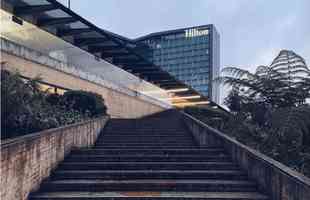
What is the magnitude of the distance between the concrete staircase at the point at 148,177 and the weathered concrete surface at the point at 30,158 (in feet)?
0.74

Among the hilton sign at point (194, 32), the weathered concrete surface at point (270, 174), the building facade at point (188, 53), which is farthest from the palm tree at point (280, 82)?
the hilton sign at point (194, 32)

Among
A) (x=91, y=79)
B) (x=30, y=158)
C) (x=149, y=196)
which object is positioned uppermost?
(x=91, y=79)

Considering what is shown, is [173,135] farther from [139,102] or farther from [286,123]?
[139,102]

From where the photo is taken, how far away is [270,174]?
5023 mm

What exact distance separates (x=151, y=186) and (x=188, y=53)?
9792cm

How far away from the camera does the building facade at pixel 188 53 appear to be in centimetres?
9838

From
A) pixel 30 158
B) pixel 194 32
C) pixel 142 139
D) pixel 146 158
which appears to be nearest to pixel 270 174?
pixel 146 158

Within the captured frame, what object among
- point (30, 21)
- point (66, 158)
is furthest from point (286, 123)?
point (30, 21)

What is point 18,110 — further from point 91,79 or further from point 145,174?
point 91,79

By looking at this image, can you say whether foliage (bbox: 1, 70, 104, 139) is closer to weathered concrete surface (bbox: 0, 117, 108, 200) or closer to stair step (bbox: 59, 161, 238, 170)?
weathered concrete surface (bbox: 0, 117, 108, 200)

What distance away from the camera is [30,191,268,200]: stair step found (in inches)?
206

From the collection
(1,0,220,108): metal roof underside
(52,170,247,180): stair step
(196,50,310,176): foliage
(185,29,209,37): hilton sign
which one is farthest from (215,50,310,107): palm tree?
(185,29,209,37): hilton sign

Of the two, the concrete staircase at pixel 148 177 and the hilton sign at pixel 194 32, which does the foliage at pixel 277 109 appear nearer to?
the concrete staircase at pixel 148 177

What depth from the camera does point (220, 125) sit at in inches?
460
